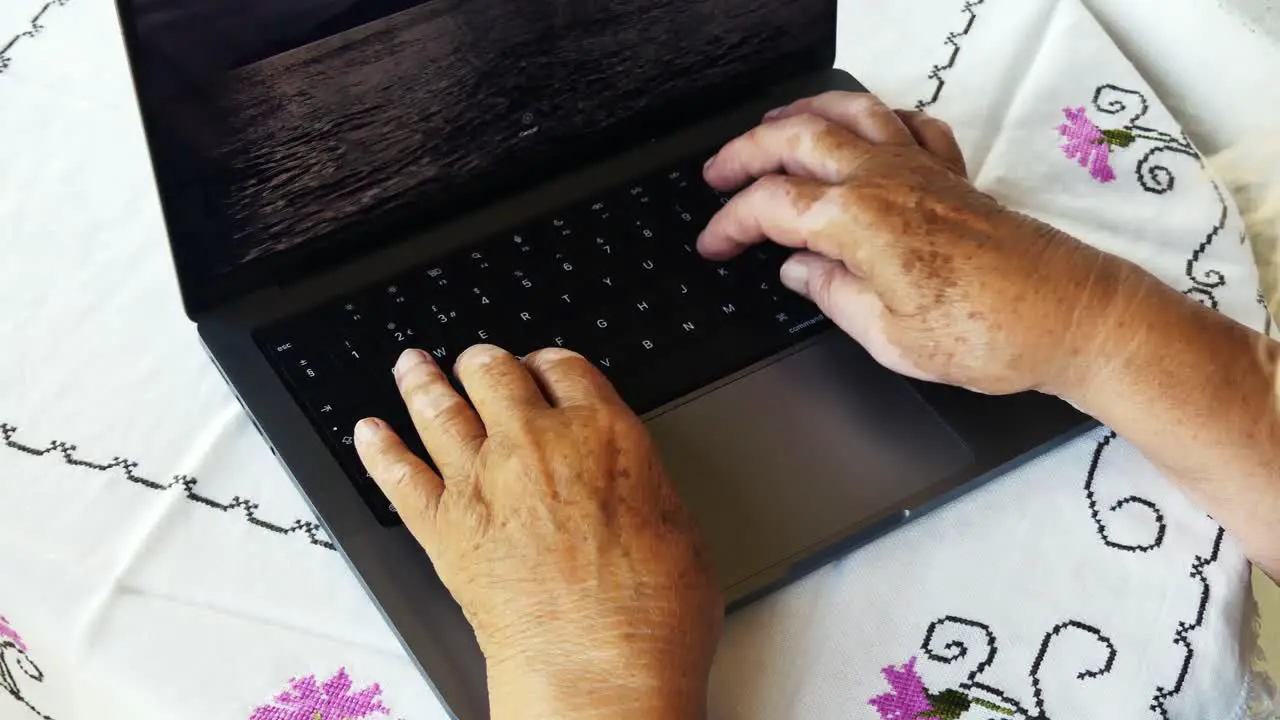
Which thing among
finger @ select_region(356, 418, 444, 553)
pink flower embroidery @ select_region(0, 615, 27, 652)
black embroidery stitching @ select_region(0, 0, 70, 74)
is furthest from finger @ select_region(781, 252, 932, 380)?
black embroidery stitching @ select_region(0, 0, 70, 74)

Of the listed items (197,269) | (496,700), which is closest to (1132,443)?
(496,700)

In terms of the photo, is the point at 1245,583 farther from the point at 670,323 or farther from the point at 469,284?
the point at 469,284

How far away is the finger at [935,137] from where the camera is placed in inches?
25.6

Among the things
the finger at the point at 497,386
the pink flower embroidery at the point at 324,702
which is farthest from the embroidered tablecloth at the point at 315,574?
the finger at the point at 497,386

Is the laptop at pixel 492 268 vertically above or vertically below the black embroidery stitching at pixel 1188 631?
above

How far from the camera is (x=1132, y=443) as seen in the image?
0.57 m

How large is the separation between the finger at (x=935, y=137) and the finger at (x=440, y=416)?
11.6 inches

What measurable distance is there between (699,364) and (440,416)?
0.14 meters

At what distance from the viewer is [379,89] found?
582 mm

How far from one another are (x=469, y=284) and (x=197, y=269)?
0.44ft

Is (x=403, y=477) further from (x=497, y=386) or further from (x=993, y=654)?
(x=993, y=654)

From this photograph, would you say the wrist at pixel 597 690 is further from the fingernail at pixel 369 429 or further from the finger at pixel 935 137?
the finger at pixel 935 137

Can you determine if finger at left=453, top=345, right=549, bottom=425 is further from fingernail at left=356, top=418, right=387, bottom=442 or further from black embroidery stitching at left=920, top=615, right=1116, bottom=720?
black embroidery stitching at left=920, top=615, right=1116, bottom=720

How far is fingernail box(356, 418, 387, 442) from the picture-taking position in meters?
0.54
